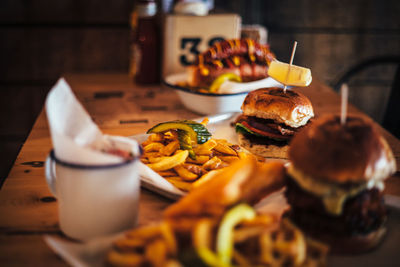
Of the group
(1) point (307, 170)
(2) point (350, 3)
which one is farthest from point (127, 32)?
(1) point (307, 170)

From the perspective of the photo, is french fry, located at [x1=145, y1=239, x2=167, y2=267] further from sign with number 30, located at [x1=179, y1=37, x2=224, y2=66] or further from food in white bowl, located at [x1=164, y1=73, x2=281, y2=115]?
sign with number 30, located at [x1=179, y1=37, x2=224, y2=66]

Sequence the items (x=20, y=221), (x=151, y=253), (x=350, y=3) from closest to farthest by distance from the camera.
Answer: (x=151, y=253), (x=20, y=221), (x=350, y=3)

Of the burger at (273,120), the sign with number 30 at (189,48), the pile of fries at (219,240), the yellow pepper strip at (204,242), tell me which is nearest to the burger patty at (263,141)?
the burger at (273,120)

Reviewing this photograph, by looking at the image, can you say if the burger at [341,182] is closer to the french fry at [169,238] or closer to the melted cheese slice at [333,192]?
the melted cheese slice at [333,192]

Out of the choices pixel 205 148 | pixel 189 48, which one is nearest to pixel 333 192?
pixel 205 148

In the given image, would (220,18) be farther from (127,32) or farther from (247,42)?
(127,32)

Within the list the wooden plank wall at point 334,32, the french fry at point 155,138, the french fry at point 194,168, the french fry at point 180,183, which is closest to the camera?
the french fry at point 180,183

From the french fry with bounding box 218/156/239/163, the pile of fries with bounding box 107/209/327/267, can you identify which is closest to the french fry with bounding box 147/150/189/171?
the french fry with bounding box 218/156/239/163
